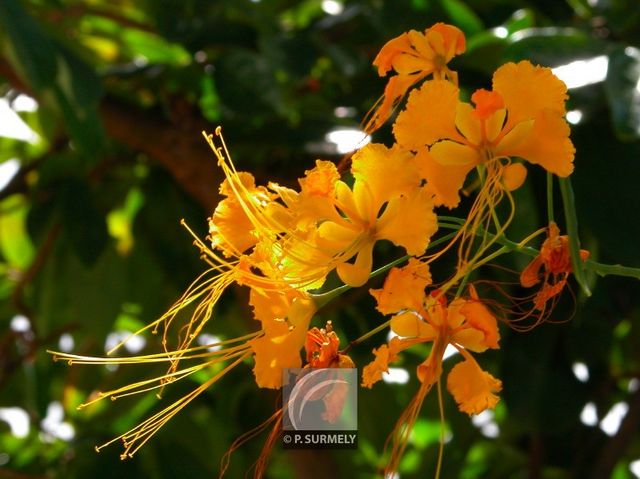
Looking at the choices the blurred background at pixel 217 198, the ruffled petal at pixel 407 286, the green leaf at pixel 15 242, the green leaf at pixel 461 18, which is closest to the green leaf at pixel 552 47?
the blurred background at pixel 217 198

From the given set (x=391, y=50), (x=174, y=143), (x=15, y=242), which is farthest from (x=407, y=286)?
(x=15, y=242)

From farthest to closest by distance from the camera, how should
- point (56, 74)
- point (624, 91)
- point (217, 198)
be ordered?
1. point (217, 198)
2. point (56, 74)
3. point (624, 91)

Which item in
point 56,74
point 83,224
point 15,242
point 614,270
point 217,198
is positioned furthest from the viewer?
point 15,242

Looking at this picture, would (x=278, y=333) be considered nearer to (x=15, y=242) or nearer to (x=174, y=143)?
(x=174, y=143)

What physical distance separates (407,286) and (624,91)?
0.41 m

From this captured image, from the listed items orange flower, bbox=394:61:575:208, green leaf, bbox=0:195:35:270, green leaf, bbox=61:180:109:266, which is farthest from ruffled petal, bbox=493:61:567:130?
green leaf, bbox=0:195:35:270

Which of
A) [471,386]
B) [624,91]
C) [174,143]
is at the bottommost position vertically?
[471,386]

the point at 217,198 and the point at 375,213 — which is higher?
the point at 217,198

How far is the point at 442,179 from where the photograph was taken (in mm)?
475

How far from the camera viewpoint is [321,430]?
1.77ft

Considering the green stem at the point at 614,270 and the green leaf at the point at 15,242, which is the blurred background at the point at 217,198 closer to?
the green leaf at the point at 15,242

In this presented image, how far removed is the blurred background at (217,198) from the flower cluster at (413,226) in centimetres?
38

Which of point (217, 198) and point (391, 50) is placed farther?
point (217, 198)

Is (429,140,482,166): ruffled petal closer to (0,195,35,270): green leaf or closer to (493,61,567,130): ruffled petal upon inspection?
(493,61,567,130): ruffled petal
